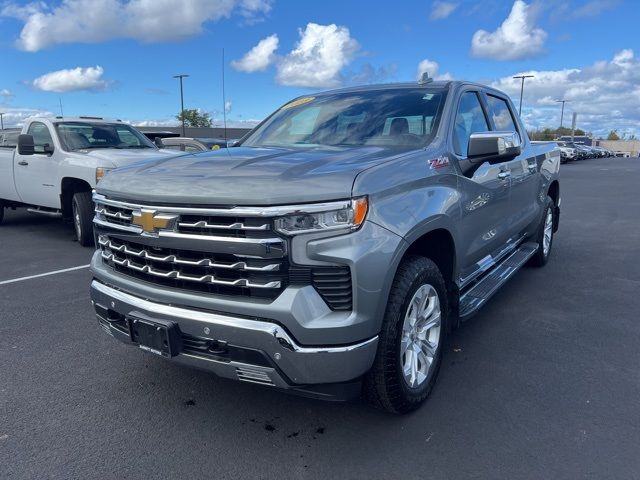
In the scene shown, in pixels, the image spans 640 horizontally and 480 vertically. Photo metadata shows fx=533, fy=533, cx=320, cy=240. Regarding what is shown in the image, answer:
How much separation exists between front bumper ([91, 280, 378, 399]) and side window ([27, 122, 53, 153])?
679cm

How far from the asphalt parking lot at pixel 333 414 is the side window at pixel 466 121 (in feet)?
4.89

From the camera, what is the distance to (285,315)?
7.76 ft

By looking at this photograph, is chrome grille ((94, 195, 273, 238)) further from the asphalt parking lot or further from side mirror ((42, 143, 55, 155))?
side mirror ((42, 143, 55, 155))

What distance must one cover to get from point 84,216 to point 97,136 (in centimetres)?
176

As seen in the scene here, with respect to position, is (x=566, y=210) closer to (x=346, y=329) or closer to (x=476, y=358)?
(x=476, y=358)

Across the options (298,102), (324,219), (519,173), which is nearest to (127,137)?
(298,102)

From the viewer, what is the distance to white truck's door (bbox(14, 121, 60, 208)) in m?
8.09

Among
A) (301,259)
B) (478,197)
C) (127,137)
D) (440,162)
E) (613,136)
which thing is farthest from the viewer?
(613,136)

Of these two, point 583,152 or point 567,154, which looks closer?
point 567,154

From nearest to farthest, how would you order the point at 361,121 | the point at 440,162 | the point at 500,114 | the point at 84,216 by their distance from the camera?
the point at 440,162, the point at 361,121, the point at 500,114, the point at 84,216

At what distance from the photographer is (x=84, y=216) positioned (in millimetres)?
7535

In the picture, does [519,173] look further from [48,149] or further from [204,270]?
[48,149]

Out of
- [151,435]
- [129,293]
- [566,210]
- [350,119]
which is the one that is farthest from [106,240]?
[566,210]

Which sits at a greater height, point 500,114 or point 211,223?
point 500,114
